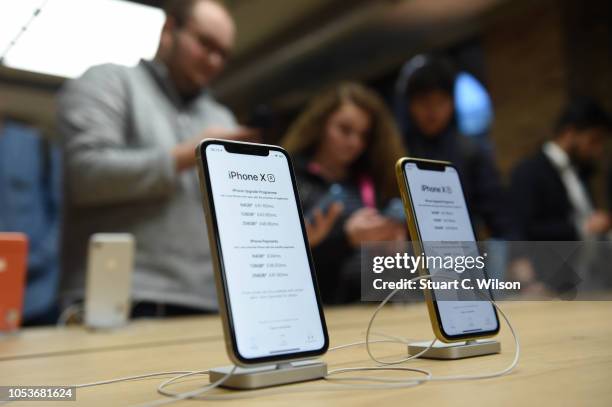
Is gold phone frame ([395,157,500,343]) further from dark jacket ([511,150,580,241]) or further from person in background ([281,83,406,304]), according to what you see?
dark jacket ([511,150,580,241])

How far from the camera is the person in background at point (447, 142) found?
178cm

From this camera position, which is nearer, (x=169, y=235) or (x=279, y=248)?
(x=279, y=248)

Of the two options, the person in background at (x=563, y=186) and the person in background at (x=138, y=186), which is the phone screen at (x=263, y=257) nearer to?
the person in background at (x=138, y=186)

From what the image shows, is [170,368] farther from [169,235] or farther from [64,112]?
[64,112]

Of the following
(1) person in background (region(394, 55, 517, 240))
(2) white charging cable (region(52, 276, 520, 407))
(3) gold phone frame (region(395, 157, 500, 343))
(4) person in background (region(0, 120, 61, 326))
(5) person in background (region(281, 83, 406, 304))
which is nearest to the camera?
(2) white charging cable (region(52, 276, 520, 407))

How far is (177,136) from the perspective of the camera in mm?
1500

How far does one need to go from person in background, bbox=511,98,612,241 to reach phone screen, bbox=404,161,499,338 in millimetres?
1589

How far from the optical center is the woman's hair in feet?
5.39

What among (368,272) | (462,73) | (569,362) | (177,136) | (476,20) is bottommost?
(569,362)

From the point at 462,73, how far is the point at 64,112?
12.2 feet

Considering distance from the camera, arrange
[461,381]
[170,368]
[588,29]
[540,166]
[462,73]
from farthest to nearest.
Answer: [462,73] → [588,29] → [540,166] → [170,368] → [461,381]

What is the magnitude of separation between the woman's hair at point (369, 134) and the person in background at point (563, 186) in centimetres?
80

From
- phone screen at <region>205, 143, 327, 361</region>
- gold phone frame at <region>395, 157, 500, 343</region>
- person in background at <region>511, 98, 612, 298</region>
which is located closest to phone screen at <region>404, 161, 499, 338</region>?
gold phone frame at <region>395, 157, 500, 343</region>

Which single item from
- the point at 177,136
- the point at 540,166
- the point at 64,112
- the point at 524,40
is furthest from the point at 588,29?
the point at 64,112
